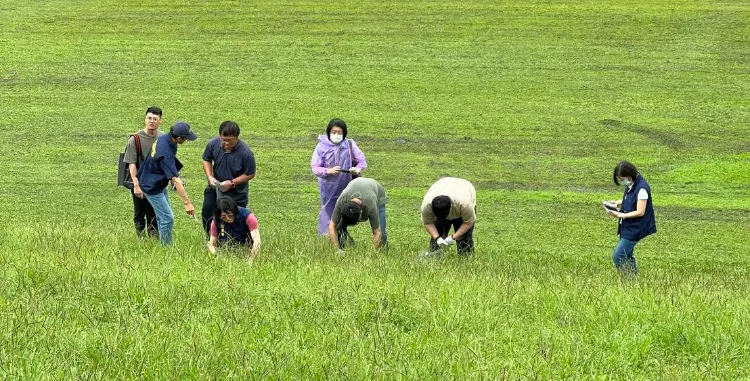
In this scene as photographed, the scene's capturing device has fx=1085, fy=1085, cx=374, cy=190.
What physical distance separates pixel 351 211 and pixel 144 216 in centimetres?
293

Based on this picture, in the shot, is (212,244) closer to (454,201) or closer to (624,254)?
(454,201)

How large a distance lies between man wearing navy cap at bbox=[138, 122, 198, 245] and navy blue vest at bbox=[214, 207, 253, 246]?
120 centimetres

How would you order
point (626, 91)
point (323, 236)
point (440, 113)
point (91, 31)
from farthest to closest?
point (91, 31) → point (626, 91) → point (440, 113) → point (323, 236)

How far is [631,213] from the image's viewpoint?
40.0 feet

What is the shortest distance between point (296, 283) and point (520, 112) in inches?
804

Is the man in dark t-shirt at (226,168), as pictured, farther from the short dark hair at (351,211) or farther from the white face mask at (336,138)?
the short dark hair at (351,211)

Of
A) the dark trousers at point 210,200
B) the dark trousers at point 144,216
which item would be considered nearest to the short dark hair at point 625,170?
the dark trousers at point 210,200

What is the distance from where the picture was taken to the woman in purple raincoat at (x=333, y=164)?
13461 mm

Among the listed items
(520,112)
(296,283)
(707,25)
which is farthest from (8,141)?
(707,25)

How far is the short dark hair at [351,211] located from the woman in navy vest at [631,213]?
116 inches

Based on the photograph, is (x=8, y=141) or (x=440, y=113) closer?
(x=8, y=141)

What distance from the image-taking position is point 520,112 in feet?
93.2

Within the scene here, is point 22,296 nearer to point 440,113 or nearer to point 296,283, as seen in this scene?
point 296,283

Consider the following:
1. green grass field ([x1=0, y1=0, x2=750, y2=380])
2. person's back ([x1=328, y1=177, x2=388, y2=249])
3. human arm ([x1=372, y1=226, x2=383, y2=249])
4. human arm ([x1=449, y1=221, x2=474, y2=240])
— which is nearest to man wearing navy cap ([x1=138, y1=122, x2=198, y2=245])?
green grass field ([x1=0, y1=0, x2=750, y2=380])
